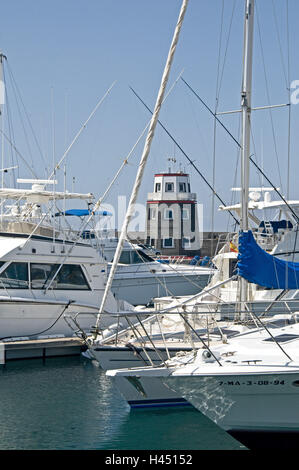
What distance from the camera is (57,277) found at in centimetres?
1938

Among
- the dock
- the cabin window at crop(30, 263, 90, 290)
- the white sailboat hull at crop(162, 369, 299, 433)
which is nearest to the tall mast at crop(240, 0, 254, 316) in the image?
the white sailboat hull at crop(162, 369, 299, 433)

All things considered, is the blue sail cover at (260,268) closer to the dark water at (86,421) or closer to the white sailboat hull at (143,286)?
the dark water at (86,421)

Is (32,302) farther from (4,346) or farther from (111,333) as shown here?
(111,333)

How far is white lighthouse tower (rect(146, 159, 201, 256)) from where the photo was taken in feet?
156

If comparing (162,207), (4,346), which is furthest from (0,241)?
(162,207)

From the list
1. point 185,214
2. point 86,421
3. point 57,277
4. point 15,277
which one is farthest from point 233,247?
point 185,214

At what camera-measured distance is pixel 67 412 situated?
539 inches

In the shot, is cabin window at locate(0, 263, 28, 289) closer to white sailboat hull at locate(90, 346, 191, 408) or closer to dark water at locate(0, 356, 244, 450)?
dark water at locate(0, 356, 244, 450)

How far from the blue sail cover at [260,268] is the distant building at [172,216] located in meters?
33.1

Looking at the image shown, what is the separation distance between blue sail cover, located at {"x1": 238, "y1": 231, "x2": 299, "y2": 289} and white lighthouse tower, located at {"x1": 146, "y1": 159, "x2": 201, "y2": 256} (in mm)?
33173

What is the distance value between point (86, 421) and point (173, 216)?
35.1 m

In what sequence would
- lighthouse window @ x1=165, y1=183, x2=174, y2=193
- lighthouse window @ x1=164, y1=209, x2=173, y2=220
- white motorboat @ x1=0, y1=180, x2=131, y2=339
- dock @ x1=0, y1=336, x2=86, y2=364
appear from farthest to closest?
lighthouse window @ x1=165, y1=183, x2=174, y2=193
lighthouse window @ x1=164, y1=209, x2=173, y2=220
white motorboat @ x1=0, y1=180, x2=131, y2=339
dock @ x1=0, y1=336, x2=86, y2=364

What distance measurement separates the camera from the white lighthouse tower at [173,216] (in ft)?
156
